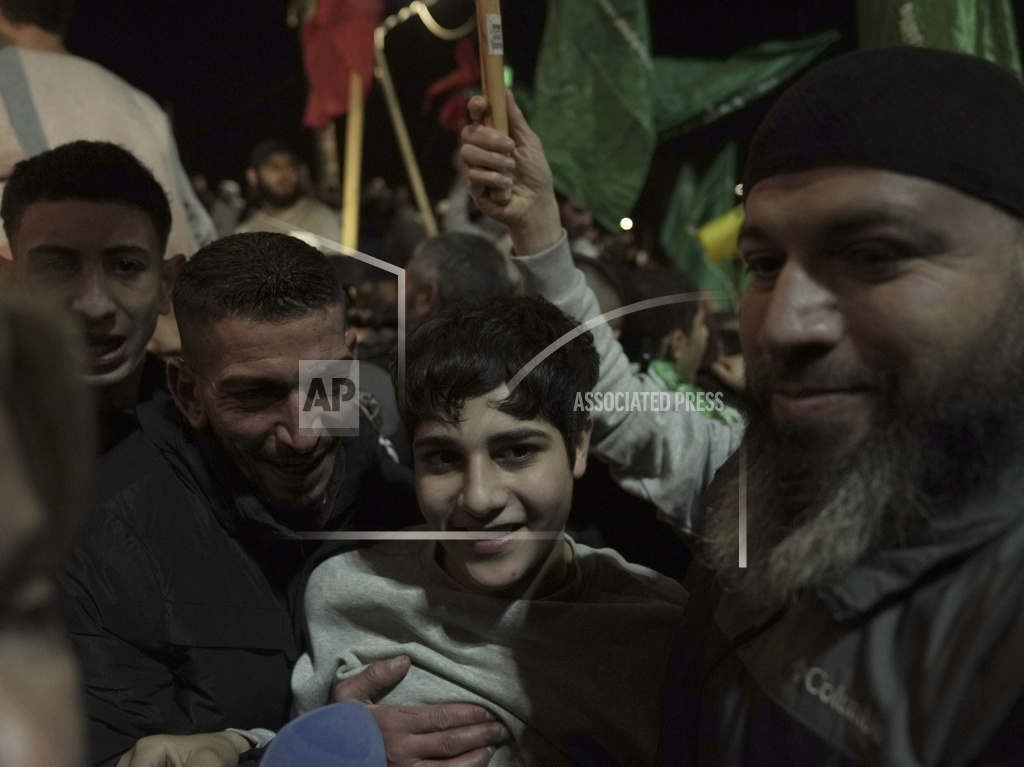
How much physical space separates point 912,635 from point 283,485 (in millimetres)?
1173

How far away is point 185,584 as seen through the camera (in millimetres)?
1706

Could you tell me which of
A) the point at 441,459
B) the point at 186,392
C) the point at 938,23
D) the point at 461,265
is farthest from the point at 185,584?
the point at 938,23

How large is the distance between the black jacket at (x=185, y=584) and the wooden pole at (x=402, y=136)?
104cm

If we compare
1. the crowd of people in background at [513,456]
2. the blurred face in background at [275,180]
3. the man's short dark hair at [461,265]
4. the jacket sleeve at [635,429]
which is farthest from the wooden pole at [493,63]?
the blurred face in background at [275,180]

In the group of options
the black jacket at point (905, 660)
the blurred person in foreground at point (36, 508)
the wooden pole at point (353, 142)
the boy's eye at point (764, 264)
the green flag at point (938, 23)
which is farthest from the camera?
the wooden pole at point (353, 142)

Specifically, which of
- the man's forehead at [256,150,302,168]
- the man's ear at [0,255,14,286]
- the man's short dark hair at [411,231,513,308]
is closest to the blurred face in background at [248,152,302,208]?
the man's forehead at [256,150,302,168]

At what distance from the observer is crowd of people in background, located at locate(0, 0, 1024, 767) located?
96 centimetres

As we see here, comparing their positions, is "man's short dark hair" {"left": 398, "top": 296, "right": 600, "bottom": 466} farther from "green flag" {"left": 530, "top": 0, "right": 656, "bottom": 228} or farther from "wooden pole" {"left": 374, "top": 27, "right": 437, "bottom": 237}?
"wooden pole" {"left": 374, "top": 27, "right": 437, "bottom": 237}

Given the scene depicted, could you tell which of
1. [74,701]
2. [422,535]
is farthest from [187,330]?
[74,701]

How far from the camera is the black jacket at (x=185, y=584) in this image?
159 cm

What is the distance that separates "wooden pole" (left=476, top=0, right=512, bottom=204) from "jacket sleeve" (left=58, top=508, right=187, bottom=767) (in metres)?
0.94

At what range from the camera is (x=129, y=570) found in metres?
1.65

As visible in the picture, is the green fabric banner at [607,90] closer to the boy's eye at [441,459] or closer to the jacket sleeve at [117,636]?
the boy's eye at [441,459]

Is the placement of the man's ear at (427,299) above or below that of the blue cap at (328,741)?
above
